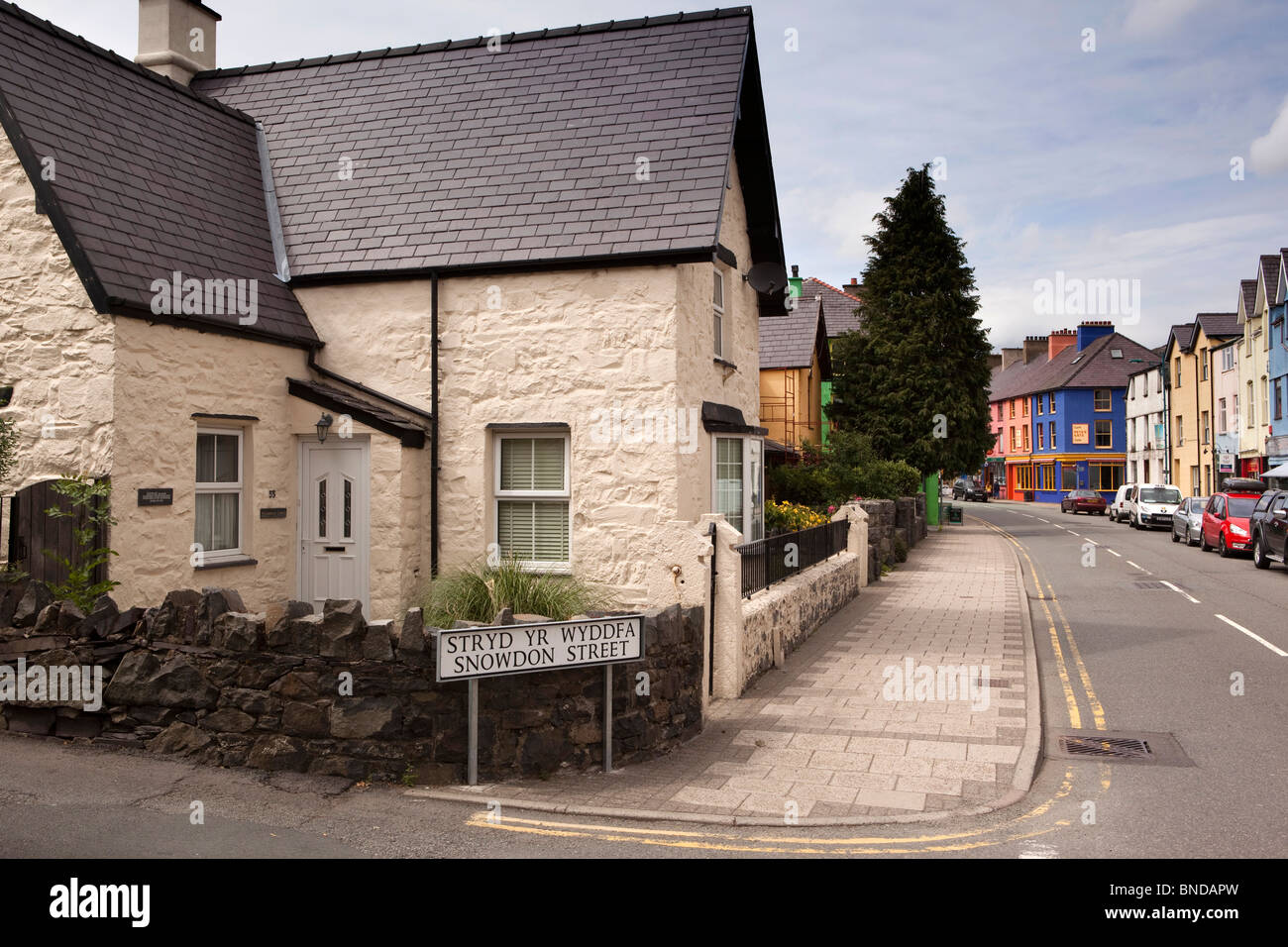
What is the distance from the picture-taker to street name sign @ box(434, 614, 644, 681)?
6.34 metres

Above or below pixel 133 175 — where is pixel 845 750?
below

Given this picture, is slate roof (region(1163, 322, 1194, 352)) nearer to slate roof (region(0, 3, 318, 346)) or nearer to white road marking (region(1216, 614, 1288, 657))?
white road marking (region(1216, 614, 1288, 657))

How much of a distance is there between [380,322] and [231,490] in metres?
2.74

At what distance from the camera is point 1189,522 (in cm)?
3019

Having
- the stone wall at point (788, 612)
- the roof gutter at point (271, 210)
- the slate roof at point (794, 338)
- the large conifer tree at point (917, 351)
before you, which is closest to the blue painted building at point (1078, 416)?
the large conifer tree at point (917, 351)

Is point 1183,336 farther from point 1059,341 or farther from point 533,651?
point 533,651

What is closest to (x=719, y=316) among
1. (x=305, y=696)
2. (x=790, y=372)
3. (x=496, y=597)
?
(x=496, y=597)

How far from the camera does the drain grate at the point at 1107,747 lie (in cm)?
780

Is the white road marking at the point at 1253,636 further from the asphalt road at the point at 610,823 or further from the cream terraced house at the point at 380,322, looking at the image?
the cream terraced house at the point at 380,322

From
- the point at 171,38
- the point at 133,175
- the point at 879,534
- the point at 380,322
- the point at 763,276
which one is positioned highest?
the point at 171,38

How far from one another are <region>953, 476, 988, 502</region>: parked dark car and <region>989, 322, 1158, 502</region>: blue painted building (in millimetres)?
3028

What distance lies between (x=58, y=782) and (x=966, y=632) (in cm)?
1077

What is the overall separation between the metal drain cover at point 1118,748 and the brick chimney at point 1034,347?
8052 centimetres

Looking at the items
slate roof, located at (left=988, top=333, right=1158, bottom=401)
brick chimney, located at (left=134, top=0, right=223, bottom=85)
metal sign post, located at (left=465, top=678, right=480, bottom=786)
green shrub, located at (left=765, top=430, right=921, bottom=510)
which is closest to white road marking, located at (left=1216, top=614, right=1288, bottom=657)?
green shrub, located at (left=765, top=430, right=921, bottom=510)
